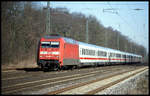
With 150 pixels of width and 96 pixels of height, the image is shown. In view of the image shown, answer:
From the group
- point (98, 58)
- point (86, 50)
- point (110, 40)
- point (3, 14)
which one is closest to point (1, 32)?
point (3, 14)

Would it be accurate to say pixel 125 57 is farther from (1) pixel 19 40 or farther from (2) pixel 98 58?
(1) pixel 19 40

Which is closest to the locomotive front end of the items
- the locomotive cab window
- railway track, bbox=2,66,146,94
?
the locomotive cab window

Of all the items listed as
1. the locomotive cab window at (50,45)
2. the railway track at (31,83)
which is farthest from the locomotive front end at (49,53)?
the railway track at (31,83)

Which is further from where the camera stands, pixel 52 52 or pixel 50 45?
pixel 50 45

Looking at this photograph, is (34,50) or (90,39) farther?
(90,39)

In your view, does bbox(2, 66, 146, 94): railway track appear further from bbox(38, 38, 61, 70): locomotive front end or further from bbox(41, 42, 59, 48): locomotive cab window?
bbox(41, 42, 59, 48): locomotive cab window

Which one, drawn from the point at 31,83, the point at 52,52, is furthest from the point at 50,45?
the point at 31,83

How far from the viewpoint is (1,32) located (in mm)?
24859

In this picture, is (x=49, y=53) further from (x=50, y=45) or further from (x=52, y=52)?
(x=50, y=45)

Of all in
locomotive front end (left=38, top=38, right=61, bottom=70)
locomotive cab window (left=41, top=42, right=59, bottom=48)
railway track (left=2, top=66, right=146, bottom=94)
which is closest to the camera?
railway track (left=2, top=66, right=146, bottom=94)

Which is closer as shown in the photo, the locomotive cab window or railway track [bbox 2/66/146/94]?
railway track [bbox 2/66/146/94]

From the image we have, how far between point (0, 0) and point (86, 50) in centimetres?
1223

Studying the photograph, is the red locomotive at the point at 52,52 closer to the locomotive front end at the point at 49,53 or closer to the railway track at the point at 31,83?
the locomotive front end at the point at 49,53

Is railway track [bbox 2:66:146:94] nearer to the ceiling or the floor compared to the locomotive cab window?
nearer to the floor
